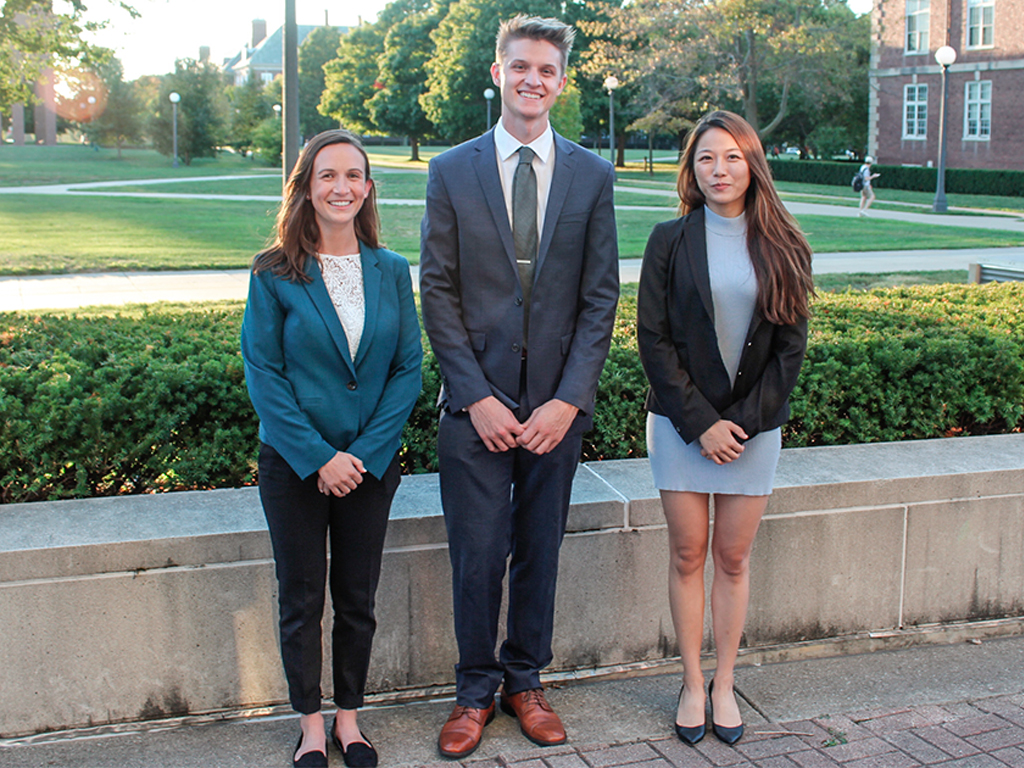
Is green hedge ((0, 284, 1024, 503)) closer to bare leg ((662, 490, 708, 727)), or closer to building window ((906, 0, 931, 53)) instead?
bare leg ((662, 490, 708, 727))

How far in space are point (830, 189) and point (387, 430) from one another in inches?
1519

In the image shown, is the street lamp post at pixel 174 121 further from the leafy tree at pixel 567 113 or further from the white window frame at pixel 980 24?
the white window frame at pixel 980 24

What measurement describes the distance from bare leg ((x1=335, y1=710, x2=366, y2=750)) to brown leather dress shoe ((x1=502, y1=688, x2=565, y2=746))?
52 cm

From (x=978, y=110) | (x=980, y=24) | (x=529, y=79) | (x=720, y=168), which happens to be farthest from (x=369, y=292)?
(x=980, y=24)

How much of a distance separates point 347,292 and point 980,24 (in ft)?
140

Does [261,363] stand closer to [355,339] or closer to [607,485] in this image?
[355,339]

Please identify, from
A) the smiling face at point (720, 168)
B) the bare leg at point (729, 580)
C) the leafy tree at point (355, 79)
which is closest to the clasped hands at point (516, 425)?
the bare leg at point (729, 580)

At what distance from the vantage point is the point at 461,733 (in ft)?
10.7

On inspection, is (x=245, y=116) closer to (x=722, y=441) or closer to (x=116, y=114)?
(x=116, y=114)

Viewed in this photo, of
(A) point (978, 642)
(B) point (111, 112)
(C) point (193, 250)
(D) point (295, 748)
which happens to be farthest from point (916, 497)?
(B) point (111, 112)

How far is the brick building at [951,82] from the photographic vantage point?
126 feet

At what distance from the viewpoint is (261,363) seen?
3.05m

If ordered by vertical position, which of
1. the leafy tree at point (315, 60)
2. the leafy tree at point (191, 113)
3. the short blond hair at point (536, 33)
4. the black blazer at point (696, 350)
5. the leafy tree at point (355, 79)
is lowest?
the black blazer at point (696, 350)

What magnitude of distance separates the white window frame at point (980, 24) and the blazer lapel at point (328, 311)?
42.2 metres
